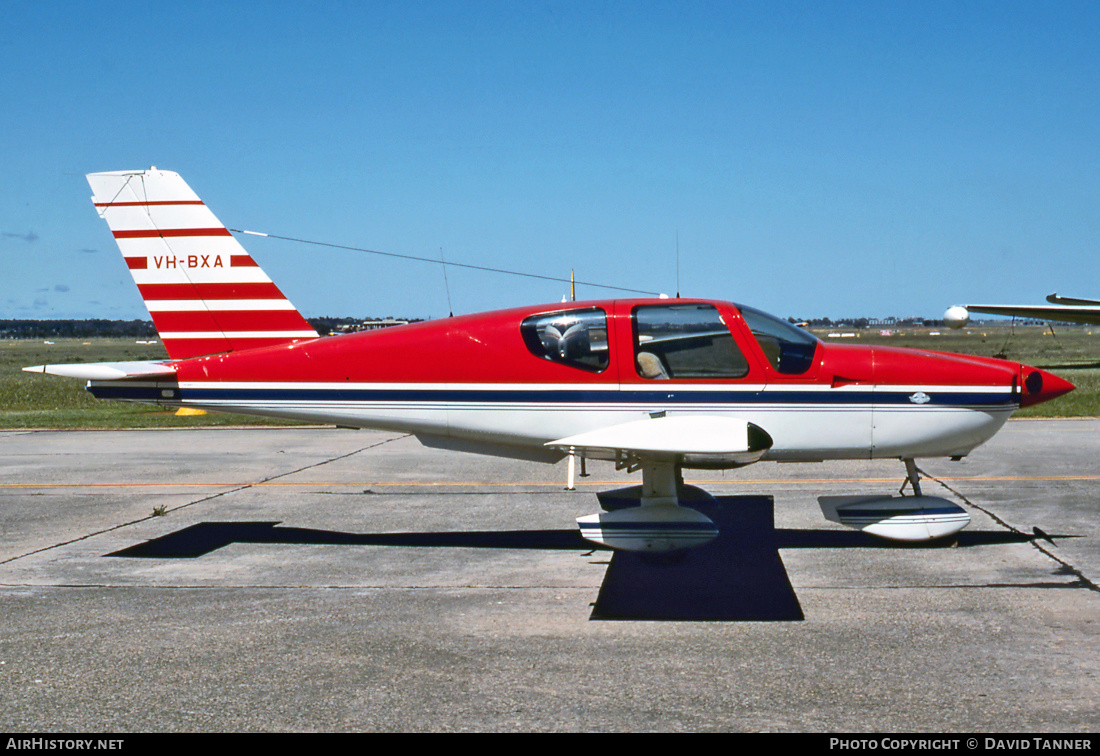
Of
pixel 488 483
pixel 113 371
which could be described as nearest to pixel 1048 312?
pixel 488 483

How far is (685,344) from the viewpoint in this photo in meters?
7.97

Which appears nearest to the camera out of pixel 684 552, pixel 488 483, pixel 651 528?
pixel 651 528

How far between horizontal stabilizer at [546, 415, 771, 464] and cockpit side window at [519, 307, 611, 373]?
27.1 inches

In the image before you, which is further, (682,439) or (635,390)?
(635,390)

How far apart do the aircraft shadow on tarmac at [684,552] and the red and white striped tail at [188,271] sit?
1788 mm

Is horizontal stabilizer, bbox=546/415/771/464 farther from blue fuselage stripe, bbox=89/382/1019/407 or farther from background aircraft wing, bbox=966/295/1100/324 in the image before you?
background aircraft wing, bbox=966/295/1100/324

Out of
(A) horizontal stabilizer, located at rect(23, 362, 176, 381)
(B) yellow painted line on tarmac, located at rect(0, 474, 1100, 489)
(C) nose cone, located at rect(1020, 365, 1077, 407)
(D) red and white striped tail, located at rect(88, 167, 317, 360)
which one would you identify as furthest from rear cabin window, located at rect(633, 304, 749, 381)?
(A) horizontal stabilizer, located at rect(23, 362, 176, 381)

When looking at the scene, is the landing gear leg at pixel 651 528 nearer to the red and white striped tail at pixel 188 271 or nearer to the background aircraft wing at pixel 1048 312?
the red and white striped tail at pixel 188 271

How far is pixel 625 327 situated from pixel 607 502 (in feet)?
7.63

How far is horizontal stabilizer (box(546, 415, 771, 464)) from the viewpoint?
22.8 ft

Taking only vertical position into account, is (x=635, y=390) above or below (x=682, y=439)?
A: above

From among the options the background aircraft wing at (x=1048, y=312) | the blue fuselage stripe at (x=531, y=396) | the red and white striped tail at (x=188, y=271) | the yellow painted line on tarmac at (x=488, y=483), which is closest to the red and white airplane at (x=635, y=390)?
the blue fuselage stripe at (x=531, y=396)

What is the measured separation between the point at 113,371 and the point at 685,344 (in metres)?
4.83

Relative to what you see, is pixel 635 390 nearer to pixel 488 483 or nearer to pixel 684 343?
pixel 684 343
